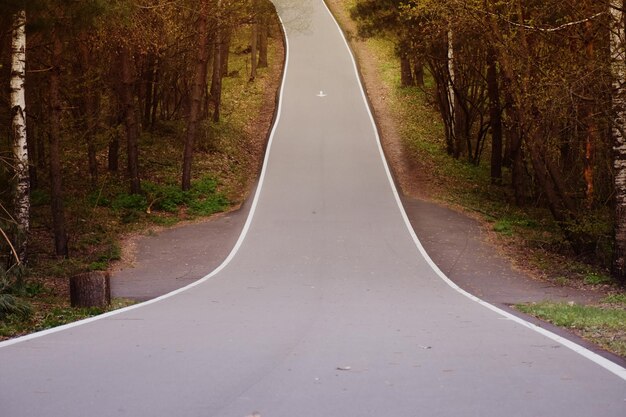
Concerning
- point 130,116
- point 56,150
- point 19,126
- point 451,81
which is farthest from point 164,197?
point 451,81

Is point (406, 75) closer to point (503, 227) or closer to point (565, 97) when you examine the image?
point (503, 227)

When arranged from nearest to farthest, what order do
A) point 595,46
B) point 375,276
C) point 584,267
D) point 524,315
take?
point 524,315 → point 375,276 → point 584,267 → point 595,46

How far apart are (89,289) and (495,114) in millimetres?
21536

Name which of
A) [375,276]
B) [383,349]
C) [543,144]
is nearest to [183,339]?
[383,349]

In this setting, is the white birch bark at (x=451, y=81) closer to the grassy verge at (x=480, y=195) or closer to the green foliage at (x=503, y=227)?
the grassy verge at (x=480, y=195)

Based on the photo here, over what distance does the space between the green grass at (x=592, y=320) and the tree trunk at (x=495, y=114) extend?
15.1 metres

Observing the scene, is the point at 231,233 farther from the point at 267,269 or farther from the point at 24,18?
the point at 24,18

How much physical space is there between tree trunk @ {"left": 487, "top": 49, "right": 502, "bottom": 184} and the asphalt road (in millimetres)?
12574

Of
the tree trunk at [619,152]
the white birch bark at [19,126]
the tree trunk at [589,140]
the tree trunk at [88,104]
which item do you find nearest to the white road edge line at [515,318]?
the tree trunk at [619,152]

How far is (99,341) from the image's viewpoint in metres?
8.53

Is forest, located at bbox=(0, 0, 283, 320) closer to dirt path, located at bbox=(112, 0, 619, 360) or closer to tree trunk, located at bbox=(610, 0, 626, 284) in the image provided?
dirt path, located at bbox=(112, 0, 619, 360)

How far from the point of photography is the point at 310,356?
7820 mm

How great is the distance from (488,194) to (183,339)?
2326 centimetres

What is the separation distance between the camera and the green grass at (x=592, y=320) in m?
8.84
